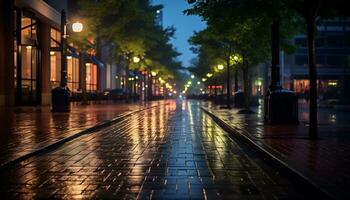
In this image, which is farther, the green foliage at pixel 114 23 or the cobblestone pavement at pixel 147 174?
the green foliage at pixel 114 23

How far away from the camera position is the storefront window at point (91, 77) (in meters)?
66.4

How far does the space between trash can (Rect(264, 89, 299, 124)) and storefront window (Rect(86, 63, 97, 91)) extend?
4815 centimetres

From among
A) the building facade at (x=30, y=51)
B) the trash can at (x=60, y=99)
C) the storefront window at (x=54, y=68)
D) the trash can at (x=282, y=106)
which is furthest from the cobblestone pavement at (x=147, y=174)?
the storefront window at (x=54, y=68)

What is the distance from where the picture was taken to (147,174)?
9.45m

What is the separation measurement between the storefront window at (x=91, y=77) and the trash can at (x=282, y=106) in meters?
48.2

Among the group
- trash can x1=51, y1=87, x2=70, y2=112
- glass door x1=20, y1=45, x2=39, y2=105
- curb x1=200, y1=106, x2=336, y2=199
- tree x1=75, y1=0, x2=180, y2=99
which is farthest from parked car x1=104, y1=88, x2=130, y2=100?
curb x1=200, y1=106, x2=336, y2=199

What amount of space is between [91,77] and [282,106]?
51799 millimetres

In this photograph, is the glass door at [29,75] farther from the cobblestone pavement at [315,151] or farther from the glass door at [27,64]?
the cobblestone pavement at [315,151]

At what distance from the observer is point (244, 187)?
27.1 ft

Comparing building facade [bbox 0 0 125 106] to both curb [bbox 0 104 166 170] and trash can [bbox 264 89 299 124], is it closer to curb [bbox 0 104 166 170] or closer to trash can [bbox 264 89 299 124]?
curb [bbox 0 104 166 170]

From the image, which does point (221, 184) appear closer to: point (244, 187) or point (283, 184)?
point (244, 187)

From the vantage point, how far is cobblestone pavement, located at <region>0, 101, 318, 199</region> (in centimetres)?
781

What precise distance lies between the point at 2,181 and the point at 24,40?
35416 mm

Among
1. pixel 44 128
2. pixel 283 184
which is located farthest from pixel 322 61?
pixel 283 184
